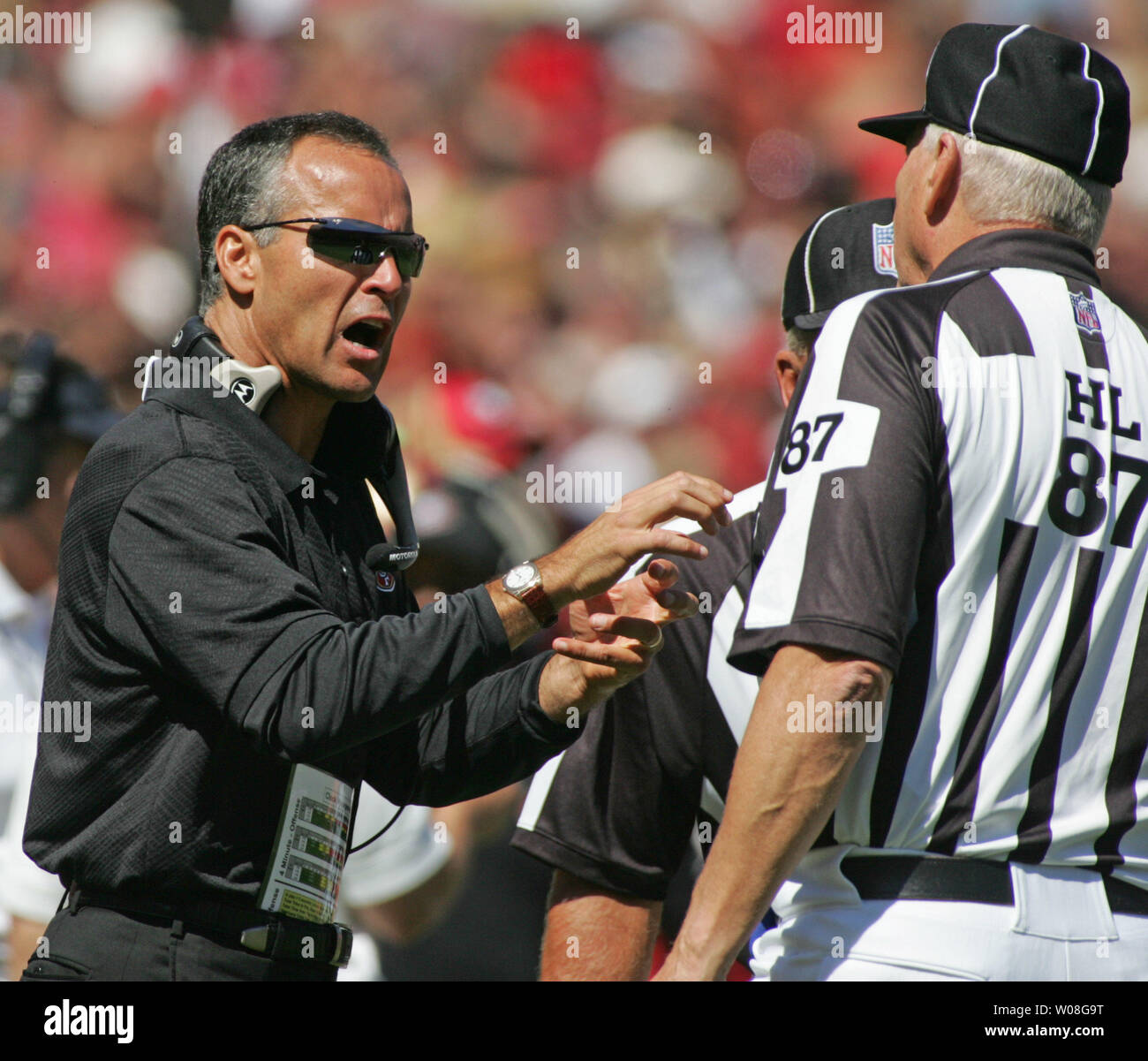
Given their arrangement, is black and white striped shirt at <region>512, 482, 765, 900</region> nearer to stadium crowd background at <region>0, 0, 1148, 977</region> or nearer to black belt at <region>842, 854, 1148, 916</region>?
black belt at <region>842, 854, 1148, 916</region>

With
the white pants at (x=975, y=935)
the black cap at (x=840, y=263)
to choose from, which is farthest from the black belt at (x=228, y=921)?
the black cap at (x=840, y=263)

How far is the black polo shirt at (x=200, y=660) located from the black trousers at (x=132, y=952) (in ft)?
0.17

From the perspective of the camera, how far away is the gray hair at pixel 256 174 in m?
2.08

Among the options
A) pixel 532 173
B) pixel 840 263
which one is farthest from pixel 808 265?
pixel 532 173

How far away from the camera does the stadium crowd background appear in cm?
437

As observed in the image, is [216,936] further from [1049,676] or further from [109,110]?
[109,110]

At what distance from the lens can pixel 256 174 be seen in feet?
6.88

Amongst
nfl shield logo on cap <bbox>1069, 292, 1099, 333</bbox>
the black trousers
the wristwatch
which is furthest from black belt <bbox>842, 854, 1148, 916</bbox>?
the black trousers

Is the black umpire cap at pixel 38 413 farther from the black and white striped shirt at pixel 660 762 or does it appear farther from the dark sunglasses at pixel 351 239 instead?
the black and white striped shirt at pixel 660 762

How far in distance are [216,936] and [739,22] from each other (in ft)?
11.8

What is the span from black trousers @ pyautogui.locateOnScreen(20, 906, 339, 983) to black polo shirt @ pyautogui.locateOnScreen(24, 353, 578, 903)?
5 cm

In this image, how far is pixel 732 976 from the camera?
9.20 feet

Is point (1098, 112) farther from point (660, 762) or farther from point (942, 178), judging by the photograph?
point (660, 762)

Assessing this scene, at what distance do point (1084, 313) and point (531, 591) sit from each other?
81 cm
